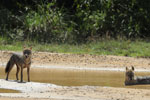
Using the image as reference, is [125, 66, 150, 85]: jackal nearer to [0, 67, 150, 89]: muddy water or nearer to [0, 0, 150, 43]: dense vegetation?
[0, 67, 150, 89]: muddy water

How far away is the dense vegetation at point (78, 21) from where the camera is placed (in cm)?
2073

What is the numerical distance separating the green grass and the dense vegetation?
3.01 feet

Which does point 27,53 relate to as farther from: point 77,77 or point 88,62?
point 88,62

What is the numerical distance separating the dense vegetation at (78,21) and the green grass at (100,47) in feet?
3.01

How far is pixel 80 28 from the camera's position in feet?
71.2

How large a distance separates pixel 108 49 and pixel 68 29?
3235 millimetres

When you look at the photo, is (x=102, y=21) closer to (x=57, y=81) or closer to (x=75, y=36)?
(x=75, y=36)

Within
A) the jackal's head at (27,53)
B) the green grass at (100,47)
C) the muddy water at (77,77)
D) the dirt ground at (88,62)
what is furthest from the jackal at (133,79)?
the green grass at (100,47)

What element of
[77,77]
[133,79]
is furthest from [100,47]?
[133,79]

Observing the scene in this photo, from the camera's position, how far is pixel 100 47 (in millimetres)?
18906

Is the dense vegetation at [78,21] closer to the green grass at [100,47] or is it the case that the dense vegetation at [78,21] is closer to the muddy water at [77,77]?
the green grass at [100,47]

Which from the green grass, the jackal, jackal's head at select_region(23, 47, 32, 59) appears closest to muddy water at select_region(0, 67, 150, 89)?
the jackal

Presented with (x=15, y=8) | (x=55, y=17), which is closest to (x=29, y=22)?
(x=55, y=17)

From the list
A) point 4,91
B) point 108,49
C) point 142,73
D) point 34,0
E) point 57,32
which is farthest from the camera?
point 34,0
